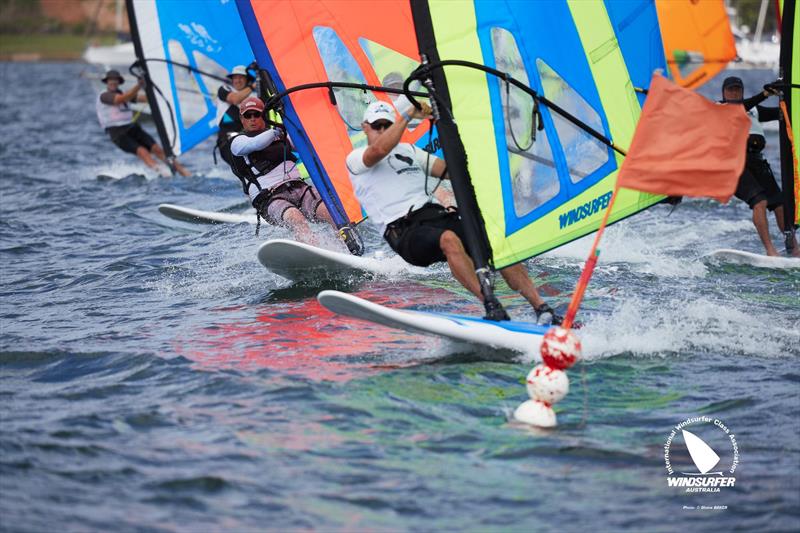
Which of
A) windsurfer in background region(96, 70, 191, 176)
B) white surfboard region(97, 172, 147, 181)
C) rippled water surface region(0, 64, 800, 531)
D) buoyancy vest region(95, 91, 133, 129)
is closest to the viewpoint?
rippled water surface region(0, 64, 800, 531)

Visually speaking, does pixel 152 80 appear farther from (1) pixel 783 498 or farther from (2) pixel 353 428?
(1) pixel 783 498

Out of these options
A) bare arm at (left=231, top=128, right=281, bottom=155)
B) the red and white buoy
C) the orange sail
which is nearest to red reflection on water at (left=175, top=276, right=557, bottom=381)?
the red and white buoy

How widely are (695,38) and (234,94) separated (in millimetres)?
6273

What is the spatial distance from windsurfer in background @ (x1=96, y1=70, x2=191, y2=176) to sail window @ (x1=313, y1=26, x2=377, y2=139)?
26.6 ft

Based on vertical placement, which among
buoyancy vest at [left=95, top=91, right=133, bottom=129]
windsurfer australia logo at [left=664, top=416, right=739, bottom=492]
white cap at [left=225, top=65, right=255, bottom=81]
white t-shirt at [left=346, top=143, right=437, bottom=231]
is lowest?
windsurfer australia logo at [left=664, top=416, right=739, bottom=492]

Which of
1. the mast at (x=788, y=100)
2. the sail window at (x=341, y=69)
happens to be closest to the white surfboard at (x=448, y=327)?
the sail window at (x=341, y=69)

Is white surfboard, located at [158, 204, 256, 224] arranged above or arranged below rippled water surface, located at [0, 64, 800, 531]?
above

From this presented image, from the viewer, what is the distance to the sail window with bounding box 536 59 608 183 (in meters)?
7.87

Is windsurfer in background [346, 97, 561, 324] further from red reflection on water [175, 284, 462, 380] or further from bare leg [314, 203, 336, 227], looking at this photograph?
bare leg [314, 203, 336, 227]

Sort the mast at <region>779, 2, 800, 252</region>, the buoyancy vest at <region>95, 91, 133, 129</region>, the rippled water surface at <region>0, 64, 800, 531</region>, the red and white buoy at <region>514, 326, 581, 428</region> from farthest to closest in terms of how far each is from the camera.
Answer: the buoyancy vest at <region>95, 91, 133, 129</region> → the mast at <region>779, 2, 800, 252</region> → the red and white buoy at <region>514, 326, 581, 428</region> → the rippled water surface at <region>0, 64, 800, 531</region>

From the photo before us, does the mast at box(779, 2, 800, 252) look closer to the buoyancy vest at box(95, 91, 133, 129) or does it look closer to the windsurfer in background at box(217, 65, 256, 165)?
the windsurfer in background at box(217, 65, 256, 165)

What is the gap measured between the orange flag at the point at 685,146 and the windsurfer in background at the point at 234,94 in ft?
27.2

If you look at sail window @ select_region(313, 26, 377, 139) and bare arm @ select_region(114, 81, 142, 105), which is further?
bare arm @ select_region(114, 81, 142, 105)

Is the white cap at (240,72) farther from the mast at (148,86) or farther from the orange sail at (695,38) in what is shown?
the orange sail at (695,38)
